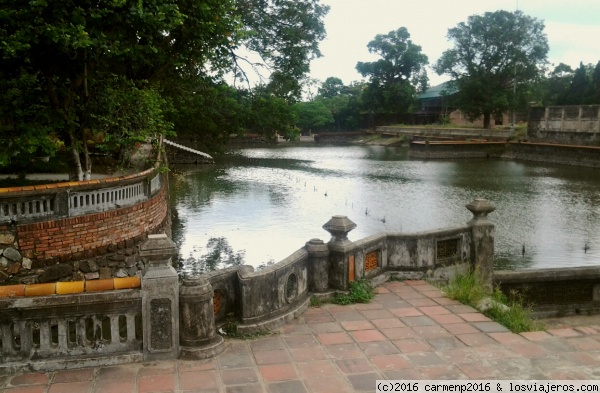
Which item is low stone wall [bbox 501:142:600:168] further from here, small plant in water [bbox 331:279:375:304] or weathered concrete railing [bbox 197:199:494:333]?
small plant in water [bbox 331:279:375:304]

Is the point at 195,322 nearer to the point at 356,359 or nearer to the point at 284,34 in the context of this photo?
the point at 356,359

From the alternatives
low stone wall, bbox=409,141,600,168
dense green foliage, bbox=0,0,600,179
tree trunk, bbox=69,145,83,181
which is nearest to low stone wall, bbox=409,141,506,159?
low stone wall, bbox=409,141,600,168

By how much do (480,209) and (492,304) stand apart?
1783mm

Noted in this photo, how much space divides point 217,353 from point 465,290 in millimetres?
3130

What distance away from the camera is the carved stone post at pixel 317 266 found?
6.24 metres

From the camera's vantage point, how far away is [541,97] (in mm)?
45250

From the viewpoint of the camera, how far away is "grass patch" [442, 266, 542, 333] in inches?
220

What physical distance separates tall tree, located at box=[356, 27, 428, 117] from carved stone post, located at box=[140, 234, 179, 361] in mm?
53489

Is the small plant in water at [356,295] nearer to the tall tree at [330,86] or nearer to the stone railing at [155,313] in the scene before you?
the stone railing at [155,313]

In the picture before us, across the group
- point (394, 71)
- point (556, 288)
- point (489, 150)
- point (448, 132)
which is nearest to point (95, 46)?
point (556, 288)

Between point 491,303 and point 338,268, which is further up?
point 338,268

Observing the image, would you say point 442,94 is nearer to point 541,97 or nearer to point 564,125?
point 541,97

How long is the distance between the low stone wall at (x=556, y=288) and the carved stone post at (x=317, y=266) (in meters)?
3.29

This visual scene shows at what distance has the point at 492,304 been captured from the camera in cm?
613
